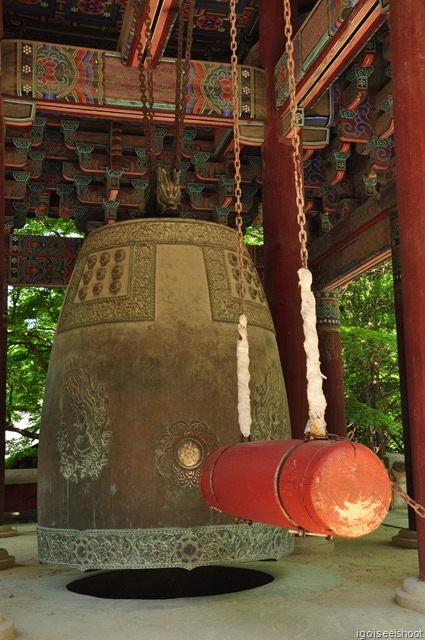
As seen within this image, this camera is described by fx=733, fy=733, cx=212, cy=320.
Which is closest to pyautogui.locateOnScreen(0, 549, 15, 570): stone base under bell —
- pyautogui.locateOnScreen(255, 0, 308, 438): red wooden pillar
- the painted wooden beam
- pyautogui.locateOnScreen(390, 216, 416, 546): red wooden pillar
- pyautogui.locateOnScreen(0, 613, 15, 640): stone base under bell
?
pyautogui.locateOnScreen(0, 613, 15, 640): stone base under bell

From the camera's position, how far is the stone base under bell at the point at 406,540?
6515 millimetres

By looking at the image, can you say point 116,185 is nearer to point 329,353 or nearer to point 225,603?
point 329,353

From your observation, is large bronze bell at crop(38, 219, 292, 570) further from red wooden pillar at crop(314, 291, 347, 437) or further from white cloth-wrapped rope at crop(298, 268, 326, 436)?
red wooden pillar at crop(314, 291, 347, 437)

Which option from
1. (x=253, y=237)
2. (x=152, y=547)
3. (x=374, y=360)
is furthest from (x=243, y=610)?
(x=253, y=237)

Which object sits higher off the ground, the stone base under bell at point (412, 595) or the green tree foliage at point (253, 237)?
the green tree foliage at point (253, 237)

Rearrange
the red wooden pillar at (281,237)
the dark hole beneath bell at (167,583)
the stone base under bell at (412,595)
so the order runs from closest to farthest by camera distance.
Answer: the stone base under bell at (412,595), the dark hole beneath bell at (167,583), the red wooden pillar at (281,237)

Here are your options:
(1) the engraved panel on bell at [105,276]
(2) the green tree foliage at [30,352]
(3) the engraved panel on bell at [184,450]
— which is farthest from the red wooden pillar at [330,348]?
(3) the engraved panel on bell at [184,450]

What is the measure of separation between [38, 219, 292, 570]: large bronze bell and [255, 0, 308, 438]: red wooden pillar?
5.92 feet

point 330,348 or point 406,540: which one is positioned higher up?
point 330,348

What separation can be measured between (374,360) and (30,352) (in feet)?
21.3

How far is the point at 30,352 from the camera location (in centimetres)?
1237

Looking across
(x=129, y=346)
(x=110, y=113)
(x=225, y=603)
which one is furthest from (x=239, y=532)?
(x=110, y=113)

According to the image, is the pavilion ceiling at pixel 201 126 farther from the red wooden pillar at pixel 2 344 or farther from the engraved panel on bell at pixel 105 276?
the engraved panel on bell at pixel 105 276

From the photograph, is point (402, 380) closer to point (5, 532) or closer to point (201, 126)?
point (201, 126)
